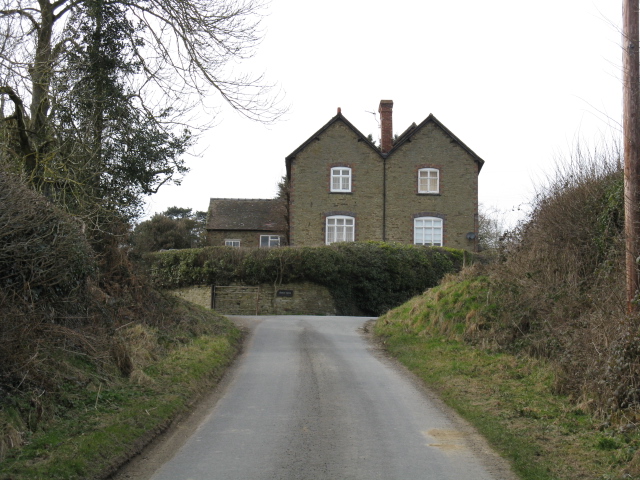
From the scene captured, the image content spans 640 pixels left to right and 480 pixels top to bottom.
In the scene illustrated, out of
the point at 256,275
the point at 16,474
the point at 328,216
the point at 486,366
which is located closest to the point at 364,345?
the point at 486,366

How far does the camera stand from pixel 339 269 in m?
33.9

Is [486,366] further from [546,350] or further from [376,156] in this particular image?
[376,156]

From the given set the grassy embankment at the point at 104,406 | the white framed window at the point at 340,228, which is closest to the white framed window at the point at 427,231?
the white framed window at the point at 340,228

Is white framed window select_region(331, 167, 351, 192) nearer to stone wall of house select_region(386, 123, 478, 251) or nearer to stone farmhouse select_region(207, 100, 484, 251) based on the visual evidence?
stone farmhouse select_region(207, 100, 484, 251)

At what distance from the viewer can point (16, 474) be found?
600 centimetres

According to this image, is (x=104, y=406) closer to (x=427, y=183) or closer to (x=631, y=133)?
(x=631, y=133)

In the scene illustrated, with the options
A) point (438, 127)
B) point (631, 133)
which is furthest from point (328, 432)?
point (438, 127)

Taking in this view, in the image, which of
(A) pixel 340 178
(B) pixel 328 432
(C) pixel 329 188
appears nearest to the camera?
(B) pixel 328 432

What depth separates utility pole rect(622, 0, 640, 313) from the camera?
9.30 m

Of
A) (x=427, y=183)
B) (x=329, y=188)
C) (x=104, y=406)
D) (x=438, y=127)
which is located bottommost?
(x=104, y=406)

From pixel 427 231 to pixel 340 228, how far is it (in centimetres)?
526

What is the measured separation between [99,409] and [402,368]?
739cm

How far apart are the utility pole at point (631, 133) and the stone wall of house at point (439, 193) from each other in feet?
96.1

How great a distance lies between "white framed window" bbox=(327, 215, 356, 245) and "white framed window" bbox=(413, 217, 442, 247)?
12.5 ft
